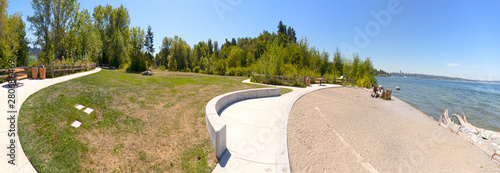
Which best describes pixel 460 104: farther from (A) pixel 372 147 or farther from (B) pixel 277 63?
(A) pixel 372 147

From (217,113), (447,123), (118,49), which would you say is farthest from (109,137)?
(118,49)

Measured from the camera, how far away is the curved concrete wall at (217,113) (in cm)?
446

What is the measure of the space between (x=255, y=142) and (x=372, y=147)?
4052 millimetres

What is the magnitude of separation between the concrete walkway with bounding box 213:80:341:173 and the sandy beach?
1.14 ft

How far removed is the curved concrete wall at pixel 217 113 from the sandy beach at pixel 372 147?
6.13 ft

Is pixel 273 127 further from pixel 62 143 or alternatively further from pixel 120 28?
pixel 120 28

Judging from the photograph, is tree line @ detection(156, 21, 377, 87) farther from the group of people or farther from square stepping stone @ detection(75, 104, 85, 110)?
square stepping stone @ detection(75, 104, 85, 110)

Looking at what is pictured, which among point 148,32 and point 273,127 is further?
point 148,32

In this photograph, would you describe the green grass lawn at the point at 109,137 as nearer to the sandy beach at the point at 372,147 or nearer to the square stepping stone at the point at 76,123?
the square stepping stone at the point at 76,123

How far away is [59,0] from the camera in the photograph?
79.9 ft

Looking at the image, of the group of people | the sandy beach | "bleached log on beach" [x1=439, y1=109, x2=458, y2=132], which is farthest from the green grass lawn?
the group of people

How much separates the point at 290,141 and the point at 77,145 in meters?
5.58

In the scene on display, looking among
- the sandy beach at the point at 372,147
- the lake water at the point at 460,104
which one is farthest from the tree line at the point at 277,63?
the sandy beach at the point at 372,147

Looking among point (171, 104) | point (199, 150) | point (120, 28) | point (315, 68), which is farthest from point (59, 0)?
point (315, 68)
